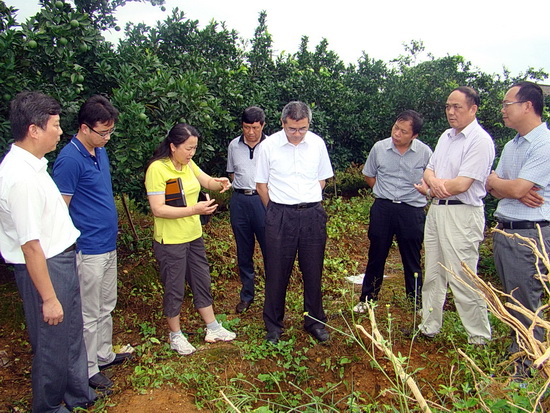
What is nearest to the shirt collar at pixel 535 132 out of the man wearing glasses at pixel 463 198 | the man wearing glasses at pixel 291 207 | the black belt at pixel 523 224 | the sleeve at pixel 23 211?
the man wearing glasses at pixel 463 198

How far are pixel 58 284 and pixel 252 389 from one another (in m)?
1.60

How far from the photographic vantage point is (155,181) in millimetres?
3338

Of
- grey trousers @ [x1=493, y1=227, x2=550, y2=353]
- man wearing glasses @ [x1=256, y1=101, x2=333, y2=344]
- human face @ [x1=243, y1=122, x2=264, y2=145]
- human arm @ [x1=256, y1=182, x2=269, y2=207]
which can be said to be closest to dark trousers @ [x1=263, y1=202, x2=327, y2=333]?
man wearing glasses @ [x1=256, y1=101, x2=333, y2=344]

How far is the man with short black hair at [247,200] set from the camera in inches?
174

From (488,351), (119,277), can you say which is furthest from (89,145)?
(488,351)

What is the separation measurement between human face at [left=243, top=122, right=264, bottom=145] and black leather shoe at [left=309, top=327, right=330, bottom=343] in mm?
2032

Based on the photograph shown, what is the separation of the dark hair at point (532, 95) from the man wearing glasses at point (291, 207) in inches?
62.7

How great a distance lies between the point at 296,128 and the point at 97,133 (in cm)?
155

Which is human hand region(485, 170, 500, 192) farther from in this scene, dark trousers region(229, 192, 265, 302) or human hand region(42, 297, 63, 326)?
human hand region(42, 297, 63, 326)

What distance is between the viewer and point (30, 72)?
12.9 ft

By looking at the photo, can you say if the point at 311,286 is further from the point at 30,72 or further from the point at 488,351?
the point at 30,72

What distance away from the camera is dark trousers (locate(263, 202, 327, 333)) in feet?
12.0

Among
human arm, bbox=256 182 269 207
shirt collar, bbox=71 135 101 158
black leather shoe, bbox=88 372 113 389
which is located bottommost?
black leather shoe, bbox=88 372 113 389

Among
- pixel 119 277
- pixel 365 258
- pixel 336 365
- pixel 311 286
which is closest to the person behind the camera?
pixel 336 365
